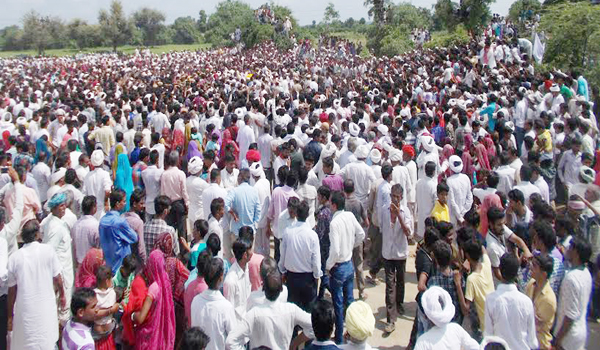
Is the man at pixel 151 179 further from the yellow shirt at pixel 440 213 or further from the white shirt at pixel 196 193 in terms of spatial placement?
the yellow shirt at pixel 440 213

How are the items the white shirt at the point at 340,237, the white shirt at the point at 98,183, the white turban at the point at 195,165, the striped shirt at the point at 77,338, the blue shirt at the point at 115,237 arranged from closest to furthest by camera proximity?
1. the striped shirt at the point at 77,338
2. the blue shirt at the point at 115,237
3. the white shirt at the point at 340,237
4. the white turban at the point at 195,165
5. the white shirt at the point at 98,183

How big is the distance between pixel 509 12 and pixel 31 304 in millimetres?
30933

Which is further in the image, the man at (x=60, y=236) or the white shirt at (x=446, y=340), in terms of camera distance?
the man at (x=60, y=236)

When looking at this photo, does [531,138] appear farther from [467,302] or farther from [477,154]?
[467,302]

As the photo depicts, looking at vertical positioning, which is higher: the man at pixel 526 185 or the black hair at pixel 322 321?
the man at pixel 526 185

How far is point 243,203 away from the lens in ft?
19.5

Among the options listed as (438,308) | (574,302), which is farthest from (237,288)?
(574,302)

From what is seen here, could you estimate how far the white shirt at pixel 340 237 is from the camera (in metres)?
5.08

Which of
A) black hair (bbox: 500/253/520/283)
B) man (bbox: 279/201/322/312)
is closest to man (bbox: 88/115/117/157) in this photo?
man (bbox: 279/201/322/312)

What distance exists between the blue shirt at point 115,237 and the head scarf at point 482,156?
5250mm

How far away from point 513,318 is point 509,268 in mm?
349

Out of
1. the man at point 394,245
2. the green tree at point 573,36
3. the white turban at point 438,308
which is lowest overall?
the man at point 394,245

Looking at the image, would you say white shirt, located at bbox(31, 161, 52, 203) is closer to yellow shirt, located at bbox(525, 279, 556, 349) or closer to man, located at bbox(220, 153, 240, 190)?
man, located at bbox(220, 153, 240, 190)

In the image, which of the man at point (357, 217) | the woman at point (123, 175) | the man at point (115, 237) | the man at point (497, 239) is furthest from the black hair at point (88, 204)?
the man at point (497, 239)
